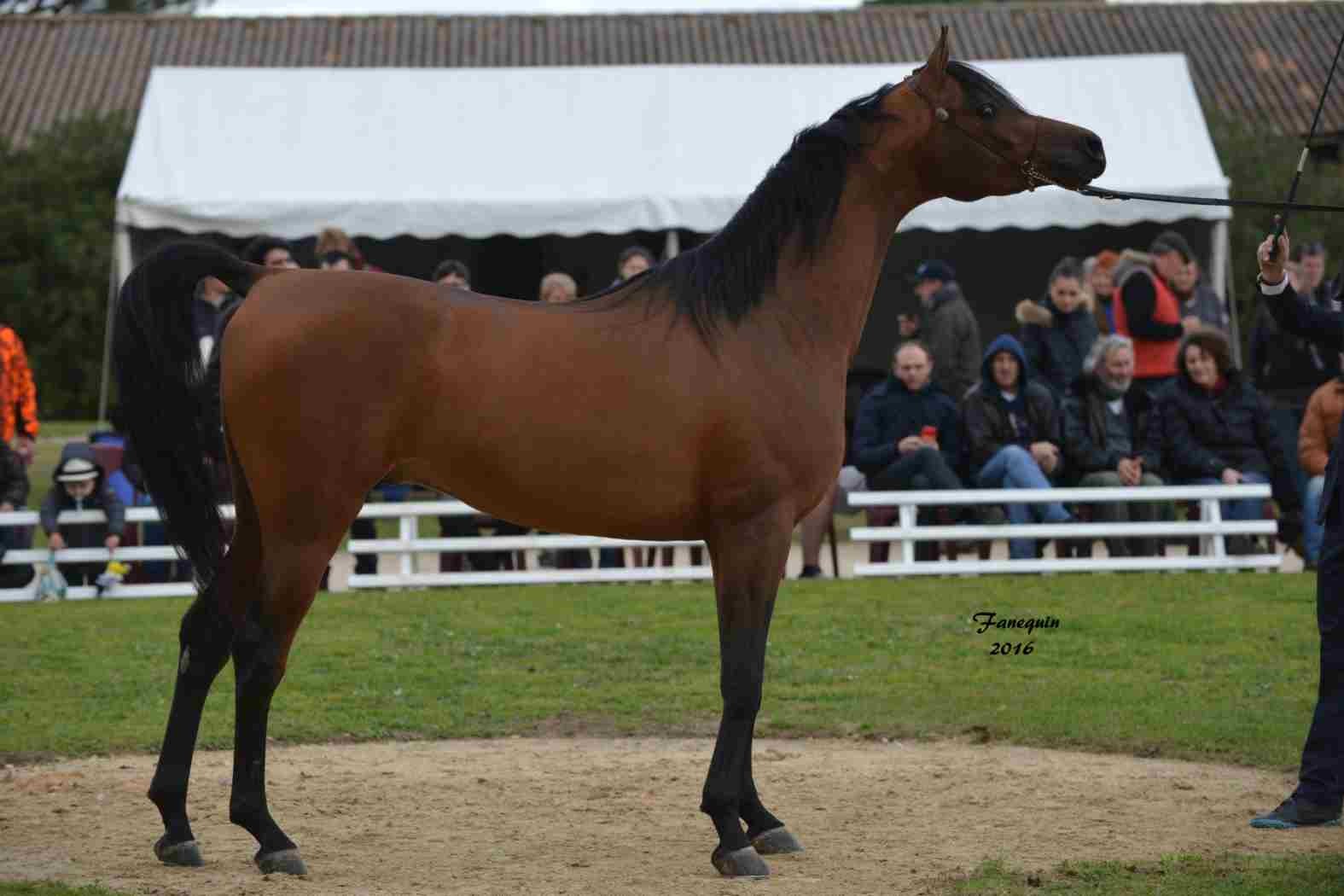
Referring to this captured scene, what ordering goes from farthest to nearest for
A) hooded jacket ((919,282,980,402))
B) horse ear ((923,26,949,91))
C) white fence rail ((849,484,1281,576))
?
hooded jacket ((919,282,980,402))
white fence rail ((849,484,1281,576))
horse ear ((923,26,949,91))

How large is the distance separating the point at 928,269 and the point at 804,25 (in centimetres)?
2185

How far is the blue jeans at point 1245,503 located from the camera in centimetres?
1163

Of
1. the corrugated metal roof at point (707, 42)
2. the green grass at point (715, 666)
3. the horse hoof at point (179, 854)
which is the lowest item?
the green grass at point (715, 666)

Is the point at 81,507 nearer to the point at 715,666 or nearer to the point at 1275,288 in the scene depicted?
the point at 715,666

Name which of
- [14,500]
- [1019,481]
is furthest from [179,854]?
[1019,481]

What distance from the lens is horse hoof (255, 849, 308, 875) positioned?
5055 mm

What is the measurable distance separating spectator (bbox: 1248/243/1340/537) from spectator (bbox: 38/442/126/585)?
7.94m

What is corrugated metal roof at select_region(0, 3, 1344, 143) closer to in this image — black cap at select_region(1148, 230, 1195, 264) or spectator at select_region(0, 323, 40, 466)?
black cap at select_region(1148, 230, 1195, 264)

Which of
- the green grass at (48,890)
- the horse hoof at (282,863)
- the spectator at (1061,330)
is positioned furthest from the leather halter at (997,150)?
the spectator at (1061,330)

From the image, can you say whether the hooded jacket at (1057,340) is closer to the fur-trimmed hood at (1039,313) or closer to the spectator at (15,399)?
the fur-trimmed hood at (1039,313)

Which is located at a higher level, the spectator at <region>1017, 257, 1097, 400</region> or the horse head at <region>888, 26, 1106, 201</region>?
the horse head at <region>888, 26, 1106, 201</region>

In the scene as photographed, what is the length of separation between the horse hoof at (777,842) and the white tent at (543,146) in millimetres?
9759

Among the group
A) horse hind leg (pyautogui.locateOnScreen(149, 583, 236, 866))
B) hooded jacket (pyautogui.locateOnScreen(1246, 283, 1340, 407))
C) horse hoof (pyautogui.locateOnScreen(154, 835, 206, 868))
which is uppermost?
hooded jacket (pyautogui.locateOnScreen(1246, 283, 1340, 407))

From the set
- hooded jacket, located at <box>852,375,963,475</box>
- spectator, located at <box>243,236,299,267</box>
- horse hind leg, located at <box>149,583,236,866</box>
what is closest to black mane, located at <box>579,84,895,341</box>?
horse hind leg, located at <box>149,583,236,866</box>
